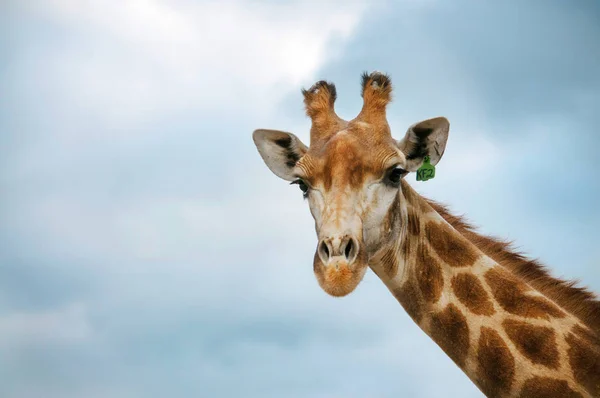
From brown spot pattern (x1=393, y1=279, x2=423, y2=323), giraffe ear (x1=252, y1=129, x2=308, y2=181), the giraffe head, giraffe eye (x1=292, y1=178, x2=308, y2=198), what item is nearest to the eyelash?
the giraffe head

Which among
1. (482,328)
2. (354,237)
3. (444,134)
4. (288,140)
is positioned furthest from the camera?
(288,140)

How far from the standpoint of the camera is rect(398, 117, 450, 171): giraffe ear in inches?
421

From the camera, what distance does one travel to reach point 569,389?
9516 millimetres

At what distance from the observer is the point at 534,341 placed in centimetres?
987

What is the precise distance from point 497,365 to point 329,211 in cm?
308

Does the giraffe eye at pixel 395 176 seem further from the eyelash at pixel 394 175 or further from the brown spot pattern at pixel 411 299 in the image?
the brown spot pattern at pixel 411 299

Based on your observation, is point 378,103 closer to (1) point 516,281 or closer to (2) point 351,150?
(2) point 351,150

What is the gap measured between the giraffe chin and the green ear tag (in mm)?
2325

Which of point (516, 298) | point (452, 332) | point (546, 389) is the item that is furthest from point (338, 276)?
point (546, 389)

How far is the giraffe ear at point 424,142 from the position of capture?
35.1 ft

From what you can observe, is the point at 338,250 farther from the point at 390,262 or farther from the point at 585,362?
the point at 585,362

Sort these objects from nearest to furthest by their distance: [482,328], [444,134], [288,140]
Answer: [482,328] < [444,134] < [288,140]

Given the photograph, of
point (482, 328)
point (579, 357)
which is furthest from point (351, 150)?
point (579, 357)

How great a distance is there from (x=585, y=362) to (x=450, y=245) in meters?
2.44
